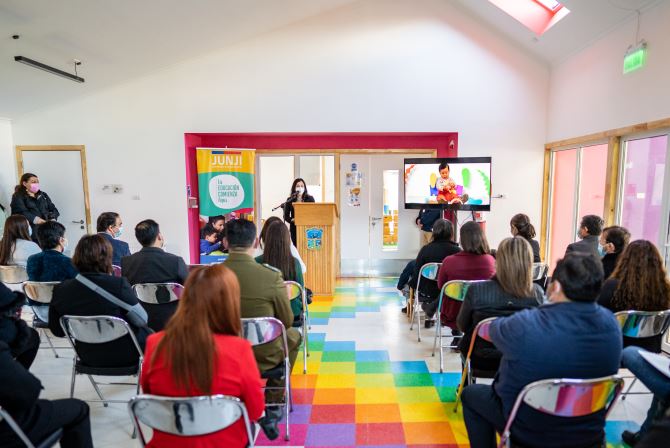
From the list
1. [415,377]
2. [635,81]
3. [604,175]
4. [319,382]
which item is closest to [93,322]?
[319,382]

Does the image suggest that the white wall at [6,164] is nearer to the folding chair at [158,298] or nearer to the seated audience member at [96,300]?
the folding chair at [158,298]

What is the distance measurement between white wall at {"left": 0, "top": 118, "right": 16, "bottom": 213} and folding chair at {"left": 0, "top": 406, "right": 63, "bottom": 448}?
19.8 feet

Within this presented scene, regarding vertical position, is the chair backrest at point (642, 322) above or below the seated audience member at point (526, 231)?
below

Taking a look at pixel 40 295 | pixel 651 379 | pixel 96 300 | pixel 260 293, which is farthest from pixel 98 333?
pixel 651 379

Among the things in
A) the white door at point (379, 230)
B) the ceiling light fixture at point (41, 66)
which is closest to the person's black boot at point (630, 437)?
the white door at point (379, 230)

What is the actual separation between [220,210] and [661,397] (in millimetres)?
6126

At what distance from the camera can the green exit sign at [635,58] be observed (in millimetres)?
3953

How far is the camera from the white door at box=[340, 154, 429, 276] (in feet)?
23.8

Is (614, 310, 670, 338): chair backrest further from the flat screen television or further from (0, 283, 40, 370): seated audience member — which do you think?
(0, 283, 40, 370): seated audience member

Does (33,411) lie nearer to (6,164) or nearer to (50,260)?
(50,260)

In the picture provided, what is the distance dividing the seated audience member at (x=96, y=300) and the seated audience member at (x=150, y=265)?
0.45m

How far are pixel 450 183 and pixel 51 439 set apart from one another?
5.32m

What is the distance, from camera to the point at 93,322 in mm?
A: 2375

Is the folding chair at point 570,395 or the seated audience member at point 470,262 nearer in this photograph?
the folding chair at point 570,395
